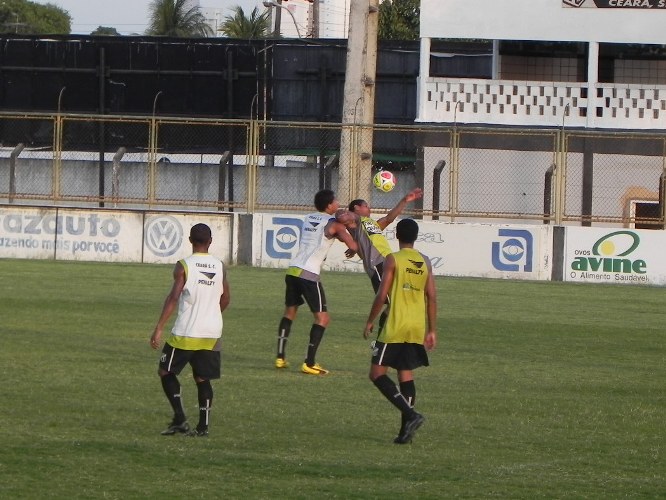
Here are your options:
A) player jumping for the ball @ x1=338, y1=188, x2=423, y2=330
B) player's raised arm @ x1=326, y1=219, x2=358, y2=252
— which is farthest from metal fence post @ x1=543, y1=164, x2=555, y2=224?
player's raised arm @ x1=326, y1=219, x2=358, y2=252

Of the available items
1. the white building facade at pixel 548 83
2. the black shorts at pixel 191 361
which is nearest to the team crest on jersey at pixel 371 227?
the black shorts at pixel 191 361

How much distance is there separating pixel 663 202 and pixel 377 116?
1841cm

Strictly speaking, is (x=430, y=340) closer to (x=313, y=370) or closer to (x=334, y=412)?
(x=334, y=412)

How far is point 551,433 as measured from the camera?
10.2 meters

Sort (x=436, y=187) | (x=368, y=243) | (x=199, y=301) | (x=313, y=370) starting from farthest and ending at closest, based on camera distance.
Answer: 1. (x=436, y=187)
2. (x=368, y=243)
3. (x=313, y=370)
4. (x=199, y=301)

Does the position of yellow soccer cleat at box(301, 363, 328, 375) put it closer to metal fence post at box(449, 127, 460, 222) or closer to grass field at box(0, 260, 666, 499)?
grass field at box(0, 260, 666, 499)

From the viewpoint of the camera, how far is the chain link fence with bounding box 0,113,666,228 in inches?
1065

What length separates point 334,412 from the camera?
10.9 meters

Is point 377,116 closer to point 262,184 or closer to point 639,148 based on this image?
point 262,184

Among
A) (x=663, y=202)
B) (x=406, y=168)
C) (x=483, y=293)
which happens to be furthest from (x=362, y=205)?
(x=406, y=168)

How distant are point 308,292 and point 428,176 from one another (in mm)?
18165

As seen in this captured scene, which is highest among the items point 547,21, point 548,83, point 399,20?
point 399,20

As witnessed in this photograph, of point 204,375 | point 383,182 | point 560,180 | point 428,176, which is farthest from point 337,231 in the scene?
point 428,176

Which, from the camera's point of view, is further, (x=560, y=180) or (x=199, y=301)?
(x=560, y=180)
